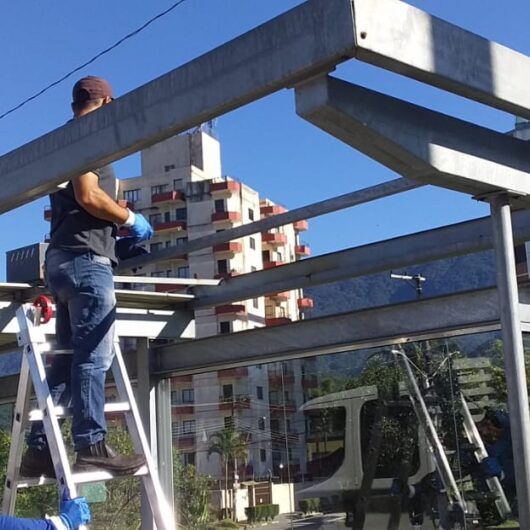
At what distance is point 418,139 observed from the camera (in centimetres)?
282

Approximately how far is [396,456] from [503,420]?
31.0 inches

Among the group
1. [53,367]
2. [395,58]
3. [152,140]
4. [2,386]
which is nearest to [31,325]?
[53,367]

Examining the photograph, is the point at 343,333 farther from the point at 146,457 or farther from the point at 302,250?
the point at 302,250

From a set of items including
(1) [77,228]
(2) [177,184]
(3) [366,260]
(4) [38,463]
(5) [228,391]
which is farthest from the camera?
(2) [177,184]

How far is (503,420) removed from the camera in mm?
4754

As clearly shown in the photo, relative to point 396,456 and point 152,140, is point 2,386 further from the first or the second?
point 152,140

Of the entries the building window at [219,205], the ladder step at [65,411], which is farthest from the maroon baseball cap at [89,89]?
the building window at [219,205]

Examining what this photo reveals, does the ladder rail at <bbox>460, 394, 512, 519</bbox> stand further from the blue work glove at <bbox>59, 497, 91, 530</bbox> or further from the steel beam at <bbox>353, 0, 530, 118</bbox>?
Result: the steel beam at <bbox>353, 0, 530, 118</bbox>

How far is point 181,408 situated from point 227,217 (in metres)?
60.1

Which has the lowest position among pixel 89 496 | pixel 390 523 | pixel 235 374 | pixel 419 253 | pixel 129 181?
pixel 390 523

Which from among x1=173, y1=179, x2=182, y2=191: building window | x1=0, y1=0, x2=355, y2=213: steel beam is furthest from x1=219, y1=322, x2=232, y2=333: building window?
x1=0, y1=0, x2=355, y2=213: steel beam

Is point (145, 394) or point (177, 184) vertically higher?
point (177, 184)

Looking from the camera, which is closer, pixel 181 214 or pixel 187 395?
pixel 187 395

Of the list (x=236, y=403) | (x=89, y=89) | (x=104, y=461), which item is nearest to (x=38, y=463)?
(x=104, y=461)
